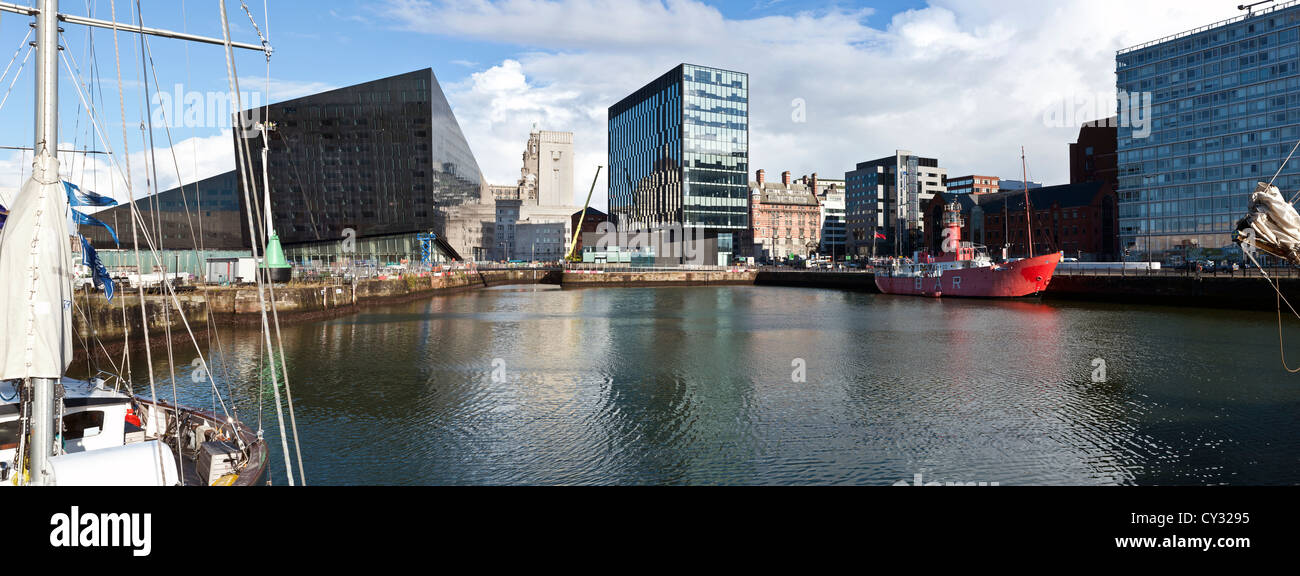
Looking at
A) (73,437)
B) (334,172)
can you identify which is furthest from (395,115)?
(73,437)

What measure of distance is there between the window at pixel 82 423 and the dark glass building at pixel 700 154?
113438 mm

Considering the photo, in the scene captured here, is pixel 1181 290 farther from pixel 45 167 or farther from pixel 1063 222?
pixel 45 167

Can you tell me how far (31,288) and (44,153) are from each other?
1600 mm

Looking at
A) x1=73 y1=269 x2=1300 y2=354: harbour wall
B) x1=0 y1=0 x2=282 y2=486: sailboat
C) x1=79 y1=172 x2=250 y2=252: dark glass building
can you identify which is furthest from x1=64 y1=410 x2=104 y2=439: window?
x1=79 y1=172 x2=250 y2=252: dark glass building

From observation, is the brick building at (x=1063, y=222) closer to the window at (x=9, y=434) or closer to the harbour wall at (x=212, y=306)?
the harbour wall at (x=212, y=306)

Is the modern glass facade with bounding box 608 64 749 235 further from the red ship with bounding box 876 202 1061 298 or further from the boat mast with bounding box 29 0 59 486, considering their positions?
the boat mast with bounding box 29 0 59 486

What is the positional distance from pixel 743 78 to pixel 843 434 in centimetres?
11766

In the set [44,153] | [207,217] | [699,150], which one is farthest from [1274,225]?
[699,150]

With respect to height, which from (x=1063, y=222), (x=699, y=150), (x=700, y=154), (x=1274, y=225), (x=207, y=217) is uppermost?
(x=699, y=150)

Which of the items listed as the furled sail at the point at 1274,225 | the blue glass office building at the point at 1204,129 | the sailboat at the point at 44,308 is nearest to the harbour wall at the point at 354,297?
the sailboat at the point at 44,308

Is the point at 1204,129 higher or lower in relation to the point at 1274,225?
higher

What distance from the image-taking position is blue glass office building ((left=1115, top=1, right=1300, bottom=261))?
10156 cm

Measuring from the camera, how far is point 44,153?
784 cm
